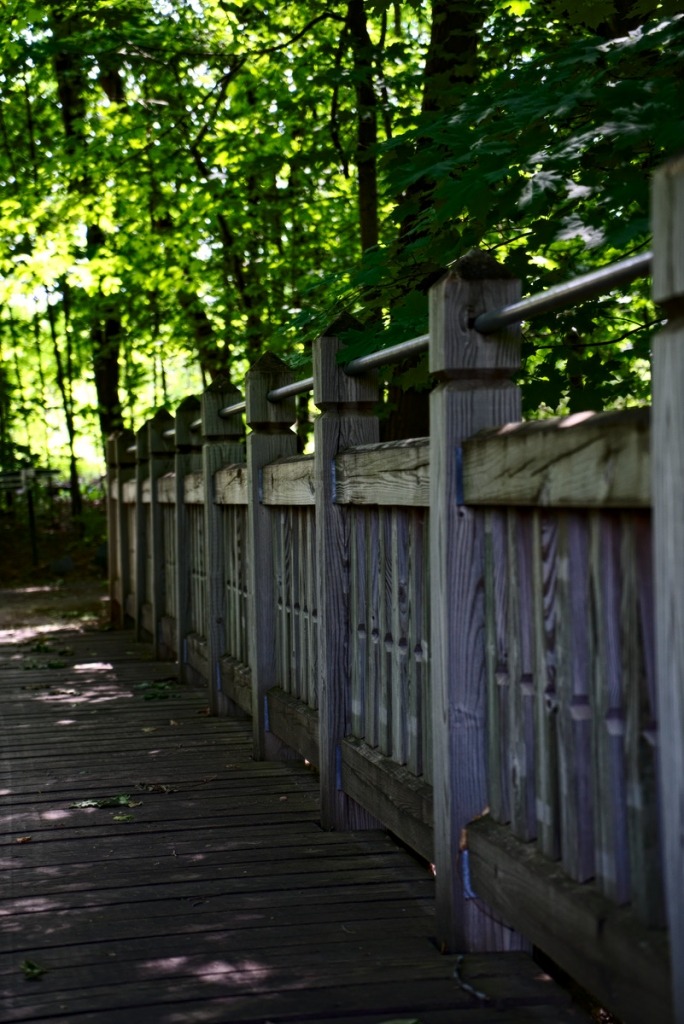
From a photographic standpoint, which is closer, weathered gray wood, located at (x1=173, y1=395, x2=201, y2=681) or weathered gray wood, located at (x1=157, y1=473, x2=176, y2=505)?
weathered gray wood, located at (x1=173, y1=395, x2=201, y2=681)

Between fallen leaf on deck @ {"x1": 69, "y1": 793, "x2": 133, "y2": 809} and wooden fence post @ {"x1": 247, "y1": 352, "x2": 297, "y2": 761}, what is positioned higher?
wooden fence post @ {"x1": 247, "y1": 352, "x2": 297, "y2": 761}

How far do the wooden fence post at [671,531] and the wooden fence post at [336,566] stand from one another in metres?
2.57

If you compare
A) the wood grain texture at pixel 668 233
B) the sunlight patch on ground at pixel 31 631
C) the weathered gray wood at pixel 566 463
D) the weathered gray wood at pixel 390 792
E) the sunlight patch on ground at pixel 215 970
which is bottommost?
the sunlight patch on ground at pixel 215 970

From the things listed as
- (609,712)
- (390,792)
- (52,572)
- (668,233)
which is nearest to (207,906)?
(390,792)

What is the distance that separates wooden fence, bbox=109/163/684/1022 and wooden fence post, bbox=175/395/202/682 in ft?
9.69

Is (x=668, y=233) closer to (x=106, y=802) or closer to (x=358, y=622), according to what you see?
(x=358, y=622)

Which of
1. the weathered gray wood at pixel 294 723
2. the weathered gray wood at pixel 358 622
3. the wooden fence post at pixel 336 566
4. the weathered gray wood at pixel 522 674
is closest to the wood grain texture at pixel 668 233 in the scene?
the weathered gray wood at pixel 522 674

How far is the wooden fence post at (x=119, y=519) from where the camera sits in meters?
12.4

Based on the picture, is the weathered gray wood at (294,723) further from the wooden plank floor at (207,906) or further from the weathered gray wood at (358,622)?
the weathered gray wood at (358,622)

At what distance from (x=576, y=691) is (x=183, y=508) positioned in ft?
20.5

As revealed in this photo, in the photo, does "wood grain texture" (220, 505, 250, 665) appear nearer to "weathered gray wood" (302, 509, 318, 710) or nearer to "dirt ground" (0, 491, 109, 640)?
"weathered gray wood" (302, 509, 318, 710)

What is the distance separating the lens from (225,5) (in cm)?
1044

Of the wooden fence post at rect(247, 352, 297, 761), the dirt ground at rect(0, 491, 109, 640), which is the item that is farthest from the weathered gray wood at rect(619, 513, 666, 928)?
the dirt ground at rect(0, 491, 109, 640)

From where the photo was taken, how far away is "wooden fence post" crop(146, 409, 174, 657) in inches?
387
